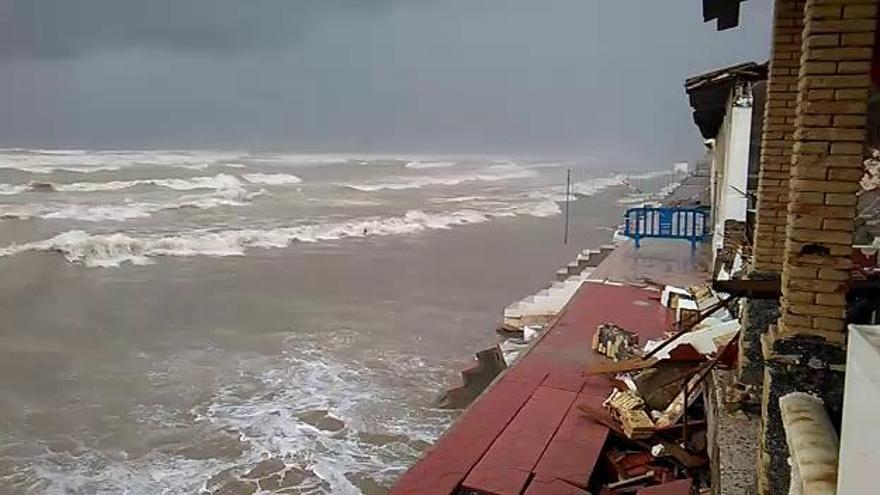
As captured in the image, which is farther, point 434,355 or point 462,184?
point 462,184

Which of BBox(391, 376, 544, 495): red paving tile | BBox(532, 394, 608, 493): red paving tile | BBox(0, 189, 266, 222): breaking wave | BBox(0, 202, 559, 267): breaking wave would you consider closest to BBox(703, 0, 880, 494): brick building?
BBox(532, 394, 608, 493): red paving tile

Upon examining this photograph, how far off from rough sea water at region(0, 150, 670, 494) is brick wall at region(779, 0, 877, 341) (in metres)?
5.20

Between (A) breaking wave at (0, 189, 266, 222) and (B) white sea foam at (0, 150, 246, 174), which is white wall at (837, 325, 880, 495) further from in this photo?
(B) white sea foam at (0, 150, 246, 174)

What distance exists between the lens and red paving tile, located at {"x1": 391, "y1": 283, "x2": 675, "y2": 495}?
5.74 meters

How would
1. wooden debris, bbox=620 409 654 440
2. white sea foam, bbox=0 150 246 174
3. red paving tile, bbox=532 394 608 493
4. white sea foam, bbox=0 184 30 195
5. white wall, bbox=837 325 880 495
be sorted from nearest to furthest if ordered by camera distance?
1. white wall, bbox=837 325 880 495
2. red paving tile, bbox=532 394 608 493
3. wooden debris, bbox=620 409 654 440
4. white sea foam, bbox=0 184 30 195
5. white sea foam, bbox=0 150 246 174

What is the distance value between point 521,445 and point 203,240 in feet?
65.0

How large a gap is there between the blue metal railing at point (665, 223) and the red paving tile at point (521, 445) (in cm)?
993

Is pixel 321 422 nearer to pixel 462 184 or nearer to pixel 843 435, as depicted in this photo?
pixel 843 435

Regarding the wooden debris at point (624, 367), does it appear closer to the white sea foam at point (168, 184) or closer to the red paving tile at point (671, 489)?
the red paving tile at point (671, 489)

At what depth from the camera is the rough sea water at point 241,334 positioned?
8.45 meters

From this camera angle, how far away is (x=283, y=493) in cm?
764

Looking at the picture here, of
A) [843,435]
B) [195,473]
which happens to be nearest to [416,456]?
[195,473]

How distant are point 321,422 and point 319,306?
5896 mm

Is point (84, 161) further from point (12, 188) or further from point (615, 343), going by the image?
point (615, 343)
